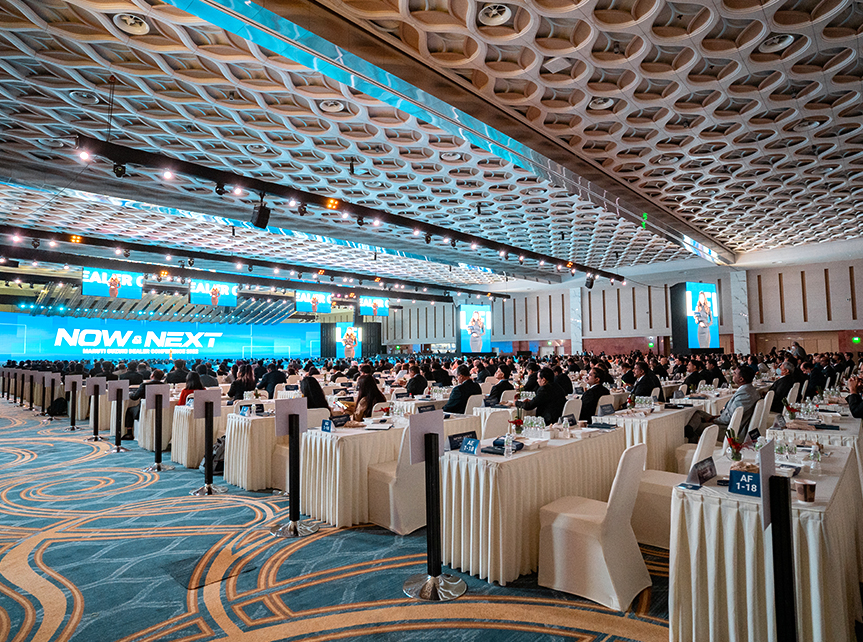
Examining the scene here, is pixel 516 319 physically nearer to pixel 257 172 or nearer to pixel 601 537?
pixel 257 172

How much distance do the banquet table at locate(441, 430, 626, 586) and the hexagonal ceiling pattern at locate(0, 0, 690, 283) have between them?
563 centimetres

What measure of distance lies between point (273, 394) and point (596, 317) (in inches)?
888

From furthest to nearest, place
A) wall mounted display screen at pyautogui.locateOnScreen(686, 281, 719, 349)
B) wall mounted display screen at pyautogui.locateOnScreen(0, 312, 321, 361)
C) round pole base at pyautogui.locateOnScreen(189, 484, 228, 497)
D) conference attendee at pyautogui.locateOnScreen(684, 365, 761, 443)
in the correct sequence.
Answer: wall mounted display screen at pyautogui.locateOnScreen(0, 312, 321, 361), wall mounted display screen at pyautogui.locateOnScreen(686, 281, 719, 349), round pole base at pyautogui.locateOnScreen(189, 484, 228, 497), conference attendee at pyautogui.locateOnScreen(684, 365, 761, 443)

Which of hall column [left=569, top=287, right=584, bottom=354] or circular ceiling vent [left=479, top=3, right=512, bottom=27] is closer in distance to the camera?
circular ceiling vent [left=479, top=3, right=512, bottom=27]

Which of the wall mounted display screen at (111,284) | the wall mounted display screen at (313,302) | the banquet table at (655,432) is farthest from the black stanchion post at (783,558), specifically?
the wall mounted display screen at (313,302)

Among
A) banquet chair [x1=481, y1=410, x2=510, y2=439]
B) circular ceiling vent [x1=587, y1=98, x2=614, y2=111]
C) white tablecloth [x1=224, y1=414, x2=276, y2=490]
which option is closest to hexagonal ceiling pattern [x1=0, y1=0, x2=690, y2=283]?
circular ceiling vent [x1=587, y1=98, x2=614, y2=111]

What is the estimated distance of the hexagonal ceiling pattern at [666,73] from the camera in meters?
5.66

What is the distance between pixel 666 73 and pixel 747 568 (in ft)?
21.8

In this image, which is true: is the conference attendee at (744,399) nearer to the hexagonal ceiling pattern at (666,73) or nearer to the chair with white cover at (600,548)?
the chair with white cover at (600,548)

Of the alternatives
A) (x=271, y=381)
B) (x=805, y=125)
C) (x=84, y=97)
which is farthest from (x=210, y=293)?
(x=805, y=125)

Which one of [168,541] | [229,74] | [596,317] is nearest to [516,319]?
[596,317]

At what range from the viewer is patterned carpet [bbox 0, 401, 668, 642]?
295 centimetres

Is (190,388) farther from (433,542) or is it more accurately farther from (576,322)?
(576,322)

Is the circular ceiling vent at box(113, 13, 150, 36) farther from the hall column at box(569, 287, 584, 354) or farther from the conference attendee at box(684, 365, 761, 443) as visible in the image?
the hall column at box(569, 287, 584, 354)
